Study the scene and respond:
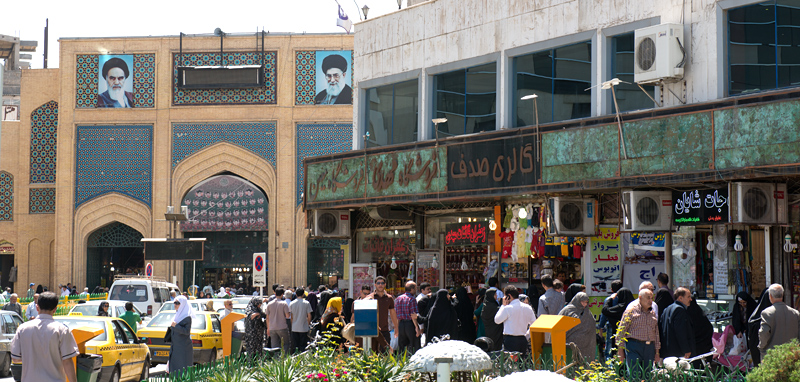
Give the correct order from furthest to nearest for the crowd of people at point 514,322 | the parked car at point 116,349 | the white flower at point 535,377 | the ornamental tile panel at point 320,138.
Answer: the ornamental tile panel at point 320,138 < the parked car at point 116,349 < the crowd of people at point 514,322 < the white flower at point 535,377

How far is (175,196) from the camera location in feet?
110

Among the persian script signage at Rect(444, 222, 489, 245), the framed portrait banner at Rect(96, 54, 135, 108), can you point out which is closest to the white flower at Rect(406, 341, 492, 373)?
the persian script signage at Rect(444, 222, 489, 245)

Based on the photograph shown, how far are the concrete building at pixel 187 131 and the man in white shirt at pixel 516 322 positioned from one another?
74.1 feet

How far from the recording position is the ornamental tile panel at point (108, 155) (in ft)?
111

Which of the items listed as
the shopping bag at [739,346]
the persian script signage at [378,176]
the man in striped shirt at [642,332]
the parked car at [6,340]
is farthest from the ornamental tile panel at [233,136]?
the man in striped shirt at [642,332]

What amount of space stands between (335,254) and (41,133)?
Answer: 1223cm

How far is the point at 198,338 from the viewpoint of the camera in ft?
49.0

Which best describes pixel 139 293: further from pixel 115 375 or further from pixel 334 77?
pixel 334 77

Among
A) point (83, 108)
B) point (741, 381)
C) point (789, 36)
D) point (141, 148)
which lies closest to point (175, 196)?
point (141, 148)

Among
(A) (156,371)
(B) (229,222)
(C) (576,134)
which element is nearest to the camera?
(C) (576,134)

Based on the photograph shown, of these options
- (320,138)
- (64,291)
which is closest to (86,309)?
(64,291)

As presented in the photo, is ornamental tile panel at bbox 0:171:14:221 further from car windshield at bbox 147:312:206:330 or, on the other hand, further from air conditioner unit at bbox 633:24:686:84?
air conditioner unit at bbox 633:24:686:84

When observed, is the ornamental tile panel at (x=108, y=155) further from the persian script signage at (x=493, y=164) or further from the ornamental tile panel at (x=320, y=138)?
the persian script signage at (x=493, y=164)

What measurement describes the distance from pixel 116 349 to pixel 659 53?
27.0 ft
